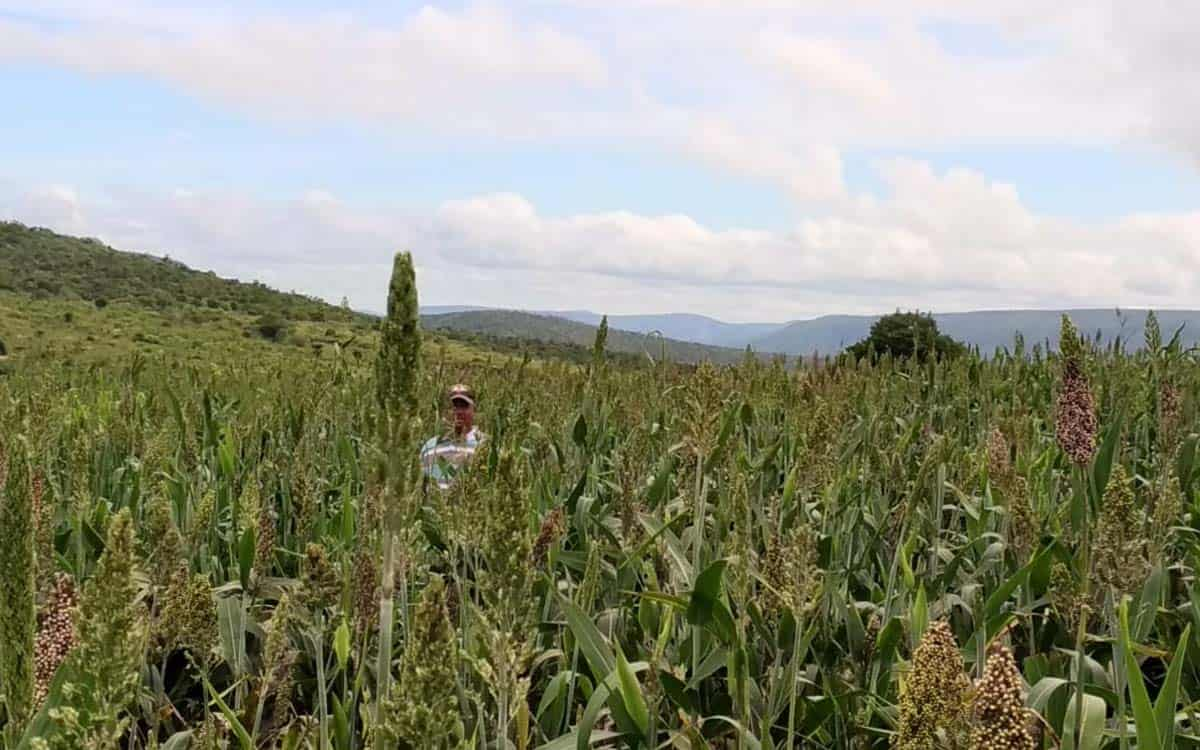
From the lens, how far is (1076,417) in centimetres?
170

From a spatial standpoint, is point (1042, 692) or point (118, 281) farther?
point (118, 281)

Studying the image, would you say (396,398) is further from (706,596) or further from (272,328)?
(272,328)

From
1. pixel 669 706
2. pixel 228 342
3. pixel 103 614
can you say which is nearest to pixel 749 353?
pixel 669 706

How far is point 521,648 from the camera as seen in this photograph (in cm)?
126

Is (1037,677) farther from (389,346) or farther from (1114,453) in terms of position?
(389,346)

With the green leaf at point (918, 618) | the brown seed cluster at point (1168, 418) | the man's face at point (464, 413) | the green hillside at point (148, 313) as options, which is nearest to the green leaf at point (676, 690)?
the green leaf at point (918, 618)

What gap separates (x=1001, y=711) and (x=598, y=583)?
210 cm

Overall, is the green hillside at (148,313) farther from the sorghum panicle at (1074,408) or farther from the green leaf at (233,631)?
the sorghum panicle at (1074,408)

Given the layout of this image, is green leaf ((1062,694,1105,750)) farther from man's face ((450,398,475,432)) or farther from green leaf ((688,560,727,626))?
man's face ((450,398,475,432))

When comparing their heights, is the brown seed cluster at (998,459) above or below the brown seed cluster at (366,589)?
above

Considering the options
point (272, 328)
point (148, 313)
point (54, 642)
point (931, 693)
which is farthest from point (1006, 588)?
point (148, 313)

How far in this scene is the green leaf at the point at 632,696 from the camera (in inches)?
81.5

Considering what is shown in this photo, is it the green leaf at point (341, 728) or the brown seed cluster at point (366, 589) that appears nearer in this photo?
the brown seed cluster at point (366, 589)

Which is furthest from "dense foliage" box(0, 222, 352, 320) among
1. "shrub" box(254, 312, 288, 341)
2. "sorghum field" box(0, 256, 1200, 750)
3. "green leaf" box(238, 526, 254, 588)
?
"green leaf" box(238, 526, 254, 588)
